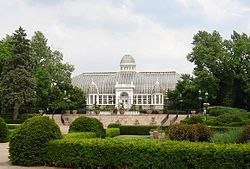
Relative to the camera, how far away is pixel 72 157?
1319 cm

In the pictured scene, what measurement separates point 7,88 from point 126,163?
118 ft

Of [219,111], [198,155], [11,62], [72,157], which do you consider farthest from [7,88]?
[198,155]

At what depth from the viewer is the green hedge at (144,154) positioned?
1127 cm

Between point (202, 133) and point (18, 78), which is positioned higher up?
point (18, 78)

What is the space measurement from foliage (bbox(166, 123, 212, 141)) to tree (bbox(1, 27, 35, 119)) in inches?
1274

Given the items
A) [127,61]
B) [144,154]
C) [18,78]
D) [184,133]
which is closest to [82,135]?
[184,133]

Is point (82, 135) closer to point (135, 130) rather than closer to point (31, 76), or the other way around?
point (135, 130)

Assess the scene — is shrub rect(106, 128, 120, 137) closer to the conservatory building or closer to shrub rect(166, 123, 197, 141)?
shrub rect(166, 123, 197, 141)

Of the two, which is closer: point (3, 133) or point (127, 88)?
point (3, 133)

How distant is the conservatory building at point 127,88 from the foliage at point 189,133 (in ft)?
187

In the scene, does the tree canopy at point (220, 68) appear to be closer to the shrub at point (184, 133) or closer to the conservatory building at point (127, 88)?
the conservatory building at point (127, 88)

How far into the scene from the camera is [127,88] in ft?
250

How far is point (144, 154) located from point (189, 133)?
384cm

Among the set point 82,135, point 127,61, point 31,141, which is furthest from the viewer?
point 127,61
